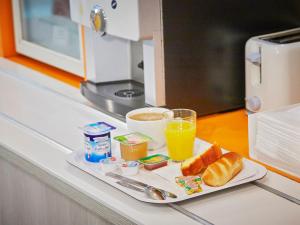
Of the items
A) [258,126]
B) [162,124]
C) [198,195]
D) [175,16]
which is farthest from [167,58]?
[198,195]

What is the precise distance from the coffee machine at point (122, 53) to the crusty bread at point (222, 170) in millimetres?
421

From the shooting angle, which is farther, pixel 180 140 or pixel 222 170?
pixel 180 140

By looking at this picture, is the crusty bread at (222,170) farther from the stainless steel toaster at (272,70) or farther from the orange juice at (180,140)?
the stainless steel toaster at (272,70)

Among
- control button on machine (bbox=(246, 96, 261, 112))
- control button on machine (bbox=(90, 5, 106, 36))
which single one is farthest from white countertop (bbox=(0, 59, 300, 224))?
control button on machine (bbox=(246, 96, 261, 112))

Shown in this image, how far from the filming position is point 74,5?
2154 millimetres

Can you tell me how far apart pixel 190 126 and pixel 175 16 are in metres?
0.34

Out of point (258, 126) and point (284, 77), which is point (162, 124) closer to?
point (258, 126)

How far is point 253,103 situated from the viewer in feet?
6.55

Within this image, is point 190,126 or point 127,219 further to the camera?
point 190,126

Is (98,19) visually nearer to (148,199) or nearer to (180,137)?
(180,137)

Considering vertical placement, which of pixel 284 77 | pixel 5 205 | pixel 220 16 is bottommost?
pixel 5 205

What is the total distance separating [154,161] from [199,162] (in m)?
0.11

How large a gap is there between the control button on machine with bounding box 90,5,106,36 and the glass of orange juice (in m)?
0.39

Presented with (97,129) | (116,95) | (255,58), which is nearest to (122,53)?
(116,95)
